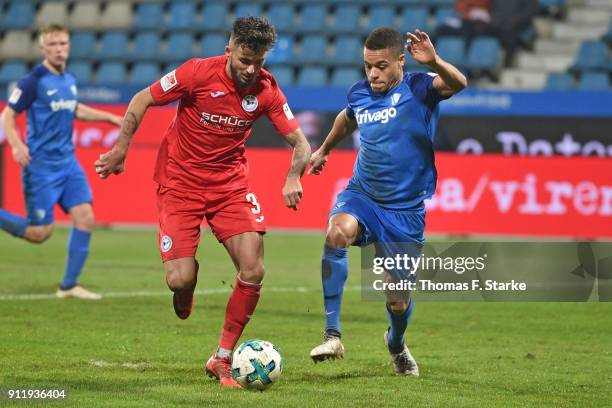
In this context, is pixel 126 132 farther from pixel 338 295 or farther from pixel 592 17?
pixel 592 17

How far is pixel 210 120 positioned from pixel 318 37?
659 inches

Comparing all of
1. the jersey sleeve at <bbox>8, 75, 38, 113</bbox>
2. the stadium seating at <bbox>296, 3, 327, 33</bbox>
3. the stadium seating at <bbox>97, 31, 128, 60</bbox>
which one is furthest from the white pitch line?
the stadium seating at <bbox>97, 31, 128, 60</bbox>

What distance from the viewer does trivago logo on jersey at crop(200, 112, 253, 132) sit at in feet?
22.3

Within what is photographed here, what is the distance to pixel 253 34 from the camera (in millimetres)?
6406

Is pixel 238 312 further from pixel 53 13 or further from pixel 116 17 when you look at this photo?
pixel 53 13

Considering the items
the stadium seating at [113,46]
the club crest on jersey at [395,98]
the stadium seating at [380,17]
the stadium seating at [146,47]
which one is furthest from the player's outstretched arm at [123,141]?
the stadium seating at [113,46]

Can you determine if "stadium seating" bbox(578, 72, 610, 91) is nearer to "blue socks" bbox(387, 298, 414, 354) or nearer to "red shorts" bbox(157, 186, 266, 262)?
"blue socks" bbox(387, 298, 414, 354)

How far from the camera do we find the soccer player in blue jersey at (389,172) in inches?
270

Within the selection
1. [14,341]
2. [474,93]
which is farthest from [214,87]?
[474,93]

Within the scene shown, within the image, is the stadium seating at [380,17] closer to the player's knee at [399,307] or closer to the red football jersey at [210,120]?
the red football jersey at [210,120]

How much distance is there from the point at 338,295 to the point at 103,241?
10.3m

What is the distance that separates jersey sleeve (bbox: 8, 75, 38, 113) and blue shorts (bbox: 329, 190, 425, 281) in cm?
448

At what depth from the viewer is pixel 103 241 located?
16.7m

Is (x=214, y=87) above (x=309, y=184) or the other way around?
above
